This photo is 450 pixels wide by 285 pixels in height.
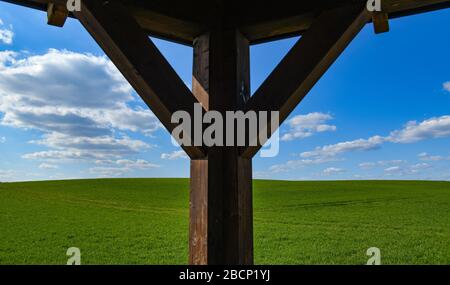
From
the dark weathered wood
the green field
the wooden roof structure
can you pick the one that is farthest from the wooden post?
the green field

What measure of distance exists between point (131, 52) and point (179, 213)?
11609mm

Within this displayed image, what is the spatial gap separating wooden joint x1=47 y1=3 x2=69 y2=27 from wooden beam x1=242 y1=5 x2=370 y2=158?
1151mm

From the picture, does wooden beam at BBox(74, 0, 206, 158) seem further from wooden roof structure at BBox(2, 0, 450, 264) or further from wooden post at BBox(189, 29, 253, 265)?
wooden post at BBox(189, 29, 253, 265)

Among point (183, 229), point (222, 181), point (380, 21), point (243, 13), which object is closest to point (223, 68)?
point (243, 13)

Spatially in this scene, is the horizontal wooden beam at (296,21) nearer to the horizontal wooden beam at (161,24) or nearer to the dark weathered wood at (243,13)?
the dark weathered wood at (243,13)

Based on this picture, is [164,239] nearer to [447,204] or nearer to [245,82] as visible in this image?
[245,82]

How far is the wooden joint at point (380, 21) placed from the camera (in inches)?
76.3

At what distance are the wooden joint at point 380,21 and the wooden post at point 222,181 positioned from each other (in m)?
0.81

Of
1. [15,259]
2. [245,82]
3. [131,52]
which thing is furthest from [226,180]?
[15,259]

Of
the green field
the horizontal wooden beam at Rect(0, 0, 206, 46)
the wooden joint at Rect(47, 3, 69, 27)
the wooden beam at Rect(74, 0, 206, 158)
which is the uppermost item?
the horizontal wooden beam at Rect(0, 0, 206, 46)

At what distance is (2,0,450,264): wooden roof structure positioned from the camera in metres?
1.76

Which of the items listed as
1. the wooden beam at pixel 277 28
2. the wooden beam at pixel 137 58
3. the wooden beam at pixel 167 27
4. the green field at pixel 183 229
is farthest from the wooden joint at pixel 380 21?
the green field at pixel 183 229

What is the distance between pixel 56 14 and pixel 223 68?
38.4 inches

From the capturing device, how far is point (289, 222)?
10.0 m
